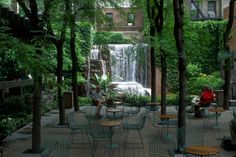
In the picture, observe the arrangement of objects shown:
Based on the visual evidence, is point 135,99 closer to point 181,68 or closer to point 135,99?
point 135,99

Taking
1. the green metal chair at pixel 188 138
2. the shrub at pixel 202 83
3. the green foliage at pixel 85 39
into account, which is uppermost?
the green foliage at pixel 85 39

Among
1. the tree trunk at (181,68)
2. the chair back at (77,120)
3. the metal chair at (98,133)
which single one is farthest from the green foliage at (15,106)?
the tree trunk at (181,68)

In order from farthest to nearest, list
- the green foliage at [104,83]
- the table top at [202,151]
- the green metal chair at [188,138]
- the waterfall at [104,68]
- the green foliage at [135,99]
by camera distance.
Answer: the waterfall at [104,68], the green foliage at [104,83], the green foliage at [135,99], the green metal chair at [188,138], the table top at [202,151]

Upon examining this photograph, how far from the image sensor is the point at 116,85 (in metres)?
33.7

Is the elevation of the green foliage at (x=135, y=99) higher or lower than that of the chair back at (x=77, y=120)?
higher

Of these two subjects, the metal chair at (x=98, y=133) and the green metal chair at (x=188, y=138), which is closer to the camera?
the green metal chair at (x=188, y=138)

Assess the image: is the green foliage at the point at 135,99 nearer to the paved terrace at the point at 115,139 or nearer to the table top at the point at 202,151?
the paved terrace at the point at 115,139

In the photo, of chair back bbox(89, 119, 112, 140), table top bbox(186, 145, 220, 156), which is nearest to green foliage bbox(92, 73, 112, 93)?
chair back bbox(89, 119, 112, 140)

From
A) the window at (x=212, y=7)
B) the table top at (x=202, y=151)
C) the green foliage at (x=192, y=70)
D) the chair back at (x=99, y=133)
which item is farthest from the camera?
the window at (x=212, y=7)

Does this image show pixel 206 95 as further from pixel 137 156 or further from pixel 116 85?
pixel 116 85

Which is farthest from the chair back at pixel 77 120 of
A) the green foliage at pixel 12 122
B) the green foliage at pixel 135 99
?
the green foliage at pixel 135 99

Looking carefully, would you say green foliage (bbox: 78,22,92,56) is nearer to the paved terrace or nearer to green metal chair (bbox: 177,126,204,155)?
the paved terrace

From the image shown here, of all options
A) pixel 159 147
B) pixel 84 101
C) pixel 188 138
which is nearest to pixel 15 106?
pixel 84 101

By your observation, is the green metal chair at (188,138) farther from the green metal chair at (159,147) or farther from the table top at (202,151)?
the green metal chair at (159,147)
